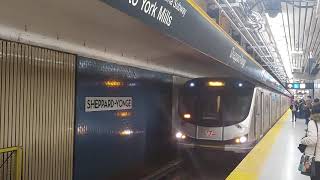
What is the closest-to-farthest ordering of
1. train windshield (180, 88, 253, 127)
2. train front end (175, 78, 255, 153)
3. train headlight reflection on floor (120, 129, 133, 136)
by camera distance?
train headlight reflection on floor (120, 129, 133, 136) < train front end (175, 78, 255, 153) < train windshield (180, 88, 253, 127)

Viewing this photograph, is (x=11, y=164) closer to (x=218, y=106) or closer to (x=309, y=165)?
(x=309, y=165)

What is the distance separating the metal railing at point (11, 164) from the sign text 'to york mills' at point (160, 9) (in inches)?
96.7

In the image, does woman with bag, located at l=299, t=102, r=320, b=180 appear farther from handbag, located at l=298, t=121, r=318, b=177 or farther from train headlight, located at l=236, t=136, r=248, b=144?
train headlight, located at l=236, t=136, r=248, b=144

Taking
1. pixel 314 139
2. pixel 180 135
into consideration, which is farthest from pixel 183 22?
pixel 180 135

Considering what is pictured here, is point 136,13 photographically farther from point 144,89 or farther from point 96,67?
point 144,89

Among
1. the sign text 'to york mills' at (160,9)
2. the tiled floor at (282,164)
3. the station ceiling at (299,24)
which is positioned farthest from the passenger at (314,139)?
the station ceiling at (299,24)

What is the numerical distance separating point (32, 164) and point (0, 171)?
0.58m

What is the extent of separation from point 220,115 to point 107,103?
3546 mm

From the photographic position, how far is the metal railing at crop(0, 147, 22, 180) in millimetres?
4668

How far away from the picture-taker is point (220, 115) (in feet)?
31.6

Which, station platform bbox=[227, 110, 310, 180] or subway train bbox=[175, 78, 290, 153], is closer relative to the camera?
station platform bbox=[227, 110, 310, 180]

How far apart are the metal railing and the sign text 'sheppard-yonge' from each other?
191 cm

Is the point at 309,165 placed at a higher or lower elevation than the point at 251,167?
higher

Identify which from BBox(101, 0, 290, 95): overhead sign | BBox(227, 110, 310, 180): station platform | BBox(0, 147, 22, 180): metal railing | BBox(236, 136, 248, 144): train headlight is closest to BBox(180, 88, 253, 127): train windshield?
BBox(236, 136, 248, 144): train headlight
